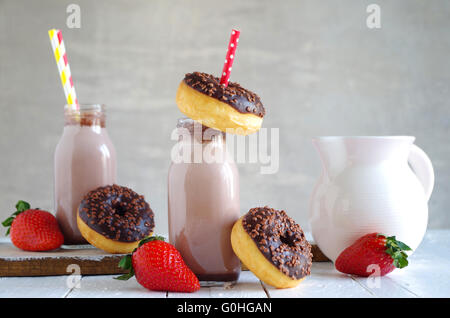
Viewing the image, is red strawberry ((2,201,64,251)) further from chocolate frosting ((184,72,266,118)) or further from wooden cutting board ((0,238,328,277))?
chocolate frosting ((184,72,266,118))

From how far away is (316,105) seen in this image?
108 inches

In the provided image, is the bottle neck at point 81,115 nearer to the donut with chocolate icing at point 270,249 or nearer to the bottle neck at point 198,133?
the bottle neck at point 198,133

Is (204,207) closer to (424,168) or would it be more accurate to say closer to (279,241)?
(279,241)

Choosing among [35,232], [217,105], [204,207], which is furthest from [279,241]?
[35,232]

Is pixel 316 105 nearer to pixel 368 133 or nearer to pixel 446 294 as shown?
pixel 368 133

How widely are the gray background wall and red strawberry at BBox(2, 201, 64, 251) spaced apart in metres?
1.65

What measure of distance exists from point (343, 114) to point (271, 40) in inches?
22.1

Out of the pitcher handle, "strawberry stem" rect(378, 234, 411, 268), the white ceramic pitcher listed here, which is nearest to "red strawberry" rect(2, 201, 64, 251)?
the white ceramic pitcher

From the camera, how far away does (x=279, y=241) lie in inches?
32.4

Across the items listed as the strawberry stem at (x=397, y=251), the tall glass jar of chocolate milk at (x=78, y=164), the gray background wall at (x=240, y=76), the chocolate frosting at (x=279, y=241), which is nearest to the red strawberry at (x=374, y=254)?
the strawberry stem at (x=397, y=251)

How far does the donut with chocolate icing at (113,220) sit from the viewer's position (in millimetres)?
958

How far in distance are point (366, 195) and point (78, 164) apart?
614mm

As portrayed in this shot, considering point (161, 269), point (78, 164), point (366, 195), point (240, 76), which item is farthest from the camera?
point (240, 76)
